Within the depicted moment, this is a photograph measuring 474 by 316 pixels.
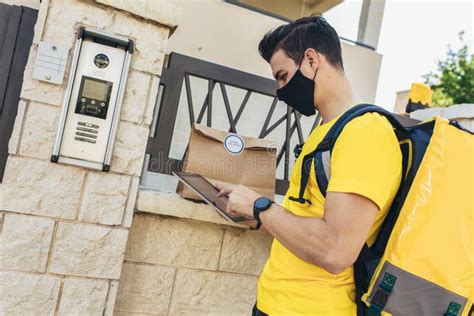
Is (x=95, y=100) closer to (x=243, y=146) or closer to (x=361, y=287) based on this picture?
(x=243, y=146)

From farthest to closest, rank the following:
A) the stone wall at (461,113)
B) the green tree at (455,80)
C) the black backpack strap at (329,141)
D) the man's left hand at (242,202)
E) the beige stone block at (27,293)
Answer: the green tree at (455,80), the stone wall at (461,113), the beige stone block at (27,293), the man's left hand at (242,202), the black backpack strap at (329,141)

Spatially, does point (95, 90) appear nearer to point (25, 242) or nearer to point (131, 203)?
point (131, 203)

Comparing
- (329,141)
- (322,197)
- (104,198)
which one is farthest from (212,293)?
(329,141)

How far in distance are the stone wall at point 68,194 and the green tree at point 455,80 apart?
1363cm

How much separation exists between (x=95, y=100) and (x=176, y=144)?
1.31 m

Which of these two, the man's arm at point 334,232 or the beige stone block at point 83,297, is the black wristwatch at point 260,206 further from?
the beige stone block at point 83,297

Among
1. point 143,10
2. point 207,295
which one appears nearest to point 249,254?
point 207,295

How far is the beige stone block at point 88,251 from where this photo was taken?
1.85 meters

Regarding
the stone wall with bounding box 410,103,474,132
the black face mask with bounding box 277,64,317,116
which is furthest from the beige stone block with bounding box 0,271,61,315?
the stone wall with bounding box 410,103,474,132

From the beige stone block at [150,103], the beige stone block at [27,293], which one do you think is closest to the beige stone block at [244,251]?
the beige stone block at [150,103]

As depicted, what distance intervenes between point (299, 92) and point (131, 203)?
3.08ft

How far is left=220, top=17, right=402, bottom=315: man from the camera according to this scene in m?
1.17

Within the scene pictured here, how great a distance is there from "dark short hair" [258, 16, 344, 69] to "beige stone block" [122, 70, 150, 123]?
706mm

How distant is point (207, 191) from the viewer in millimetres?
1923
